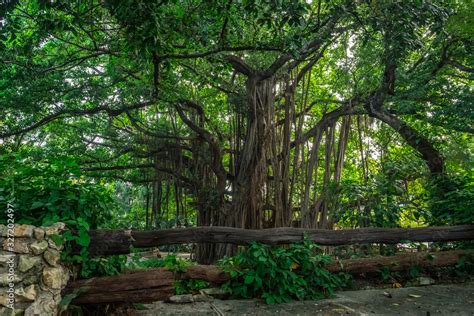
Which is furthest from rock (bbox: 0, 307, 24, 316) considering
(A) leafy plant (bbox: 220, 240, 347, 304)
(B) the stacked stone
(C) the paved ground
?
(A) leafy plant (bbox: 220, 240, 347, 304)

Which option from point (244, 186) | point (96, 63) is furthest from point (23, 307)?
point (96, 63)

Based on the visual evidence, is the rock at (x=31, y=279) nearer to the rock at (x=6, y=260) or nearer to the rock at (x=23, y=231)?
the rock at (x=6, y=260)

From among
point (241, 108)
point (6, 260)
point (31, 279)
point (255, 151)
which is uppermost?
point (241, 108)

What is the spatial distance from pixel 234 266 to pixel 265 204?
249 centimetres

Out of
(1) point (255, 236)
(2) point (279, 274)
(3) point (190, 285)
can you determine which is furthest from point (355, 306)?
(3) point (190, 285)

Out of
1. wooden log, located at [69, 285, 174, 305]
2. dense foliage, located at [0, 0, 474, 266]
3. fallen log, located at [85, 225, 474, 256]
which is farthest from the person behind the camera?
dense foliage, located at [0, 0, 474, 266]

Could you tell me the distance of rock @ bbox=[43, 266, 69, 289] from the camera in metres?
2.08

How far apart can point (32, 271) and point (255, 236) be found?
5.50 feet

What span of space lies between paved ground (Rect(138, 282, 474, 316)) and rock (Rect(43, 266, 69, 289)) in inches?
25.5

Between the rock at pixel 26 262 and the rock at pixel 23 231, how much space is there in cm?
12

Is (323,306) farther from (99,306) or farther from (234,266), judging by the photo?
(99,306)

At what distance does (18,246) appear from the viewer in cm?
202

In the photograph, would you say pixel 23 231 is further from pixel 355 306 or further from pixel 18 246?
pixel 355 306

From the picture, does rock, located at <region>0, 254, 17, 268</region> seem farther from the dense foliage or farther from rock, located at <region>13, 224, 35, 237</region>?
the dense foliage
